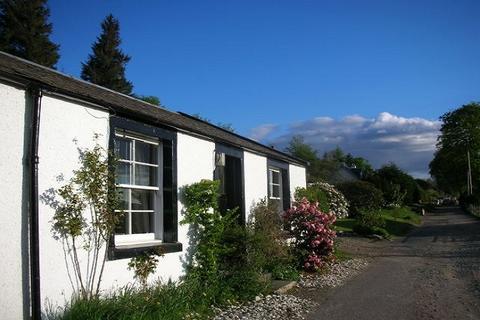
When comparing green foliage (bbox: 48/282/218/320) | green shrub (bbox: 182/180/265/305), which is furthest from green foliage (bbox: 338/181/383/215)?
green foliage (bbox: 48/282/218/320)

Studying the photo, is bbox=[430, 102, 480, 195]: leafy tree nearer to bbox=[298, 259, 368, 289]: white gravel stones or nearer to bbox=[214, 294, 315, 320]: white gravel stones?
bbox=[298, 259, 368, 289]: white gravel stones

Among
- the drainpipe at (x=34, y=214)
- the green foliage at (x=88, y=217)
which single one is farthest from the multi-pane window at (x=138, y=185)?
the drainpipe at (x=34, y=214)

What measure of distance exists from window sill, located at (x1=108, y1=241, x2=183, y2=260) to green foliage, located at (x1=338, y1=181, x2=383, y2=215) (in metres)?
25.2

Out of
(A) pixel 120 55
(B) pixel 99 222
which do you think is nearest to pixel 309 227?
(B) pixel 99 222

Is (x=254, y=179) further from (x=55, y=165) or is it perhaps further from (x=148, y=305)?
(x=55, y=165)

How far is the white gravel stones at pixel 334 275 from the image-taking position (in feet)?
36.8

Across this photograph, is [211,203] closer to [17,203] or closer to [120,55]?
[17,203]

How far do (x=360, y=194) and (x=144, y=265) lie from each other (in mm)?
27948

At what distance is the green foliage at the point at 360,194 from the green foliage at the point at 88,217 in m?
27.1

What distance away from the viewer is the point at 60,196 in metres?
6.61

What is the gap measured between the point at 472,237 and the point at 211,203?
1811cm

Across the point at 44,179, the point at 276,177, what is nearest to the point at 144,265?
the point at 44,179

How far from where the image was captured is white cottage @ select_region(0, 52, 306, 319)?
588cm

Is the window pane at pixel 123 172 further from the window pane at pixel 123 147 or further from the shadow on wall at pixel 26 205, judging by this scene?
the shadow on wall at pixel 26 205
